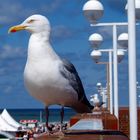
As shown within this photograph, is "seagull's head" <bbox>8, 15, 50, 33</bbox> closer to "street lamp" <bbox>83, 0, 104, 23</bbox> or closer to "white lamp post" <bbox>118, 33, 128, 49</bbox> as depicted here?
"street lamp" <bbox>83, 0, 104, 23</bbox>

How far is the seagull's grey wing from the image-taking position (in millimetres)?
6481

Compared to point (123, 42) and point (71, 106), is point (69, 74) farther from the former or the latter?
point (123, 42)

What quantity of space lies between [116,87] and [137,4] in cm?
562

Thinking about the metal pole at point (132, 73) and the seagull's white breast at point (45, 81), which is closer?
the seagull's white breast at point (45, 81)

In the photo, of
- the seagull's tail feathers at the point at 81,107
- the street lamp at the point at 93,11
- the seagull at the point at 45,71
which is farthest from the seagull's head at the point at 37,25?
the street lamp at the point at 93,11

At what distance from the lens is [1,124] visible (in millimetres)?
36719

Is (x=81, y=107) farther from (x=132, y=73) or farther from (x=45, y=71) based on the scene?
(x=45, y=71)

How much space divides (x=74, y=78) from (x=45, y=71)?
2.93 ft

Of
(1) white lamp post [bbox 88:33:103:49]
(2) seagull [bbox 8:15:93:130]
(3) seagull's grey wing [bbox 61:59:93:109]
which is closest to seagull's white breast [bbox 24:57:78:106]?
(2) seagull [bbox 8:15:93:130]

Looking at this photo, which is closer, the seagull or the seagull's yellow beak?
the seagull

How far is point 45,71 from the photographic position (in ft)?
19.4

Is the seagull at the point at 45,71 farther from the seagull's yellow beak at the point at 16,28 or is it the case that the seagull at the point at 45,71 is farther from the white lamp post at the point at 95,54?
the white lamp post at the point at 95,54

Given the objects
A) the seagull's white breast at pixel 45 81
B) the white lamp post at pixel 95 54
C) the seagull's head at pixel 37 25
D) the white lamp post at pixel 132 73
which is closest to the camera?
the seagull's white breast at pixel 45 81

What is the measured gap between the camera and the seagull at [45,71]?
592 cm
